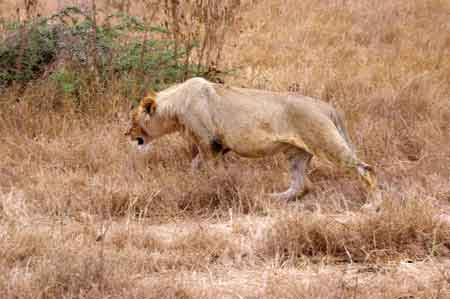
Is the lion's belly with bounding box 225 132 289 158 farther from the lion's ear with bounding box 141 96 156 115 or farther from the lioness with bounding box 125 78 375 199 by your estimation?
the lion's ear with bounding box 141 96 156 115

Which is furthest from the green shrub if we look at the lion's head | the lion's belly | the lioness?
the lion's belly

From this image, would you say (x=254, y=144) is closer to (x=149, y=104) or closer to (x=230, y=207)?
(x=230, y=207)

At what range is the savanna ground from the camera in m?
4.82

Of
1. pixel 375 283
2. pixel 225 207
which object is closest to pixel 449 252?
pixel 375 283

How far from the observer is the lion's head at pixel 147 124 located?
715 cm

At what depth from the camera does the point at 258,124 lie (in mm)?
6707

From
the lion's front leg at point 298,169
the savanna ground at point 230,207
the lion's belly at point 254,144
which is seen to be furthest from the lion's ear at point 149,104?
the lion's front leg at point 298,169

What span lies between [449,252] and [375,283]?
822 millimetres

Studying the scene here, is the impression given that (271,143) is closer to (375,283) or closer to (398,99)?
(375,283)

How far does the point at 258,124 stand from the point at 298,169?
545 millimetres

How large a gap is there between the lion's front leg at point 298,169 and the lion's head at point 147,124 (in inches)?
40.4

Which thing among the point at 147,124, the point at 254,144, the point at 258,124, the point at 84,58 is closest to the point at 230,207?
the point at 254,144

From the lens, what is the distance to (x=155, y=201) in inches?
254

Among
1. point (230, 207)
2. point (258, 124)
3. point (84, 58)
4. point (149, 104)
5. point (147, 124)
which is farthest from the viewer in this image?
point (84, 58)
